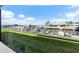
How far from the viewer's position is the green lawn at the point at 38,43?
2158 millimetres

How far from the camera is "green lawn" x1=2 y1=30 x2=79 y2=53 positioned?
2158mm

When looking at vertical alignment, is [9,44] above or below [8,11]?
below

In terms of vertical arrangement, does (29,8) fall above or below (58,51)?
above

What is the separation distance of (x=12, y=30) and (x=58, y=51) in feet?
1.94

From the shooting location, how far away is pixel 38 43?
2.17 m

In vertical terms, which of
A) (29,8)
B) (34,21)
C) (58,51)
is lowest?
(58,51)

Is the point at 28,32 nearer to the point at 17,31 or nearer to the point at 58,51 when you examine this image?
the point at 17,31

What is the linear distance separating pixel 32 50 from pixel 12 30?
33 centimetres

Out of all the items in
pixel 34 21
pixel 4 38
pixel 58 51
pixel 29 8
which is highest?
pixel 29 8

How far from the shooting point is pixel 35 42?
218cm

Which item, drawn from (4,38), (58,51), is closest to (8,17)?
(4,38)

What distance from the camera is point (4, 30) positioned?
219 centimetres

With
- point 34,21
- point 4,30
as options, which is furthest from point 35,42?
point 4,30

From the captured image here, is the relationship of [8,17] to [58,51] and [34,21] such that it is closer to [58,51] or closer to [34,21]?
[34,21]
